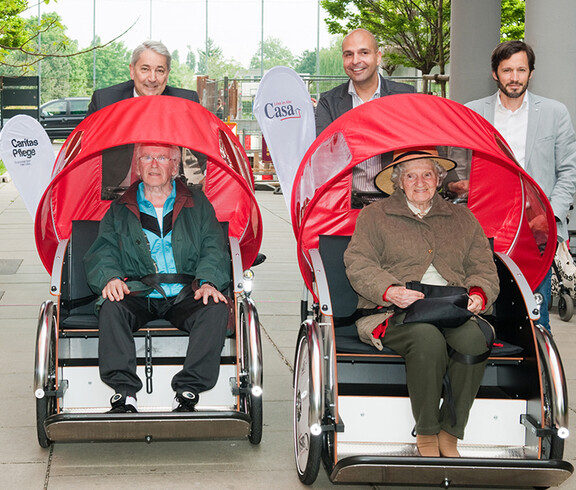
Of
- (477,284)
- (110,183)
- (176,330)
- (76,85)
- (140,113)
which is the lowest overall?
(176,330)

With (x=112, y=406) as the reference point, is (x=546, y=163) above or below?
above

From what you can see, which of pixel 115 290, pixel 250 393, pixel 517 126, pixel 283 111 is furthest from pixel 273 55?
pixel 250 393

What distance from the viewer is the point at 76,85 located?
117 ft

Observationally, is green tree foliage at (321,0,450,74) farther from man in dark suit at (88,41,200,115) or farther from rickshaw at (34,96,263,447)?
rickshaw at (34,96,263,447)

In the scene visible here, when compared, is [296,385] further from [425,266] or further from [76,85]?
[76,85]

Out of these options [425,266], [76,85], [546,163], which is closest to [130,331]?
[425,266]

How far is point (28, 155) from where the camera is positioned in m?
6.77

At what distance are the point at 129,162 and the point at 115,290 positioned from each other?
96cm

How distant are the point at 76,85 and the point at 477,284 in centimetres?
3314

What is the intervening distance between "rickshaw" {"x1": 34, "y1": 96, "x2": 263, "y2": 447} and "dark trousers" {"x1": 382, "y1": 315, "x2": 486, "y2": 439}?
0.76m

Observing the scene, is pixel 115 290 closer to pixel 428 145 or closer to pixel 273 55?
pixel 428 145

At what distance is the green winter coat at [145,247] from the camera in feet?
15.6

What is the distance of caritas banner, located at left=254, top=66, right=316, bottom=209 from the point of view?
700cm

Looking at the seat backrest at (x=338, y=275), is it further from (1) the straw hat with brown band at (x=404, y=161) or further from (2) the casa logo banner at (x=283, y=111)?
(2) the casa logo banner at (x=283, y=111)
